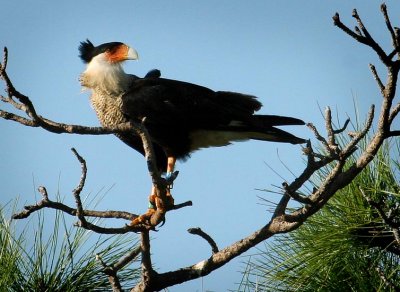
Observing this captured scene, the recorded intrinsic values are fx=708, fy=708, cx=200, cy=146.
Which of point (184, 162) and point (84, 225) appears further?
point (184, 162)

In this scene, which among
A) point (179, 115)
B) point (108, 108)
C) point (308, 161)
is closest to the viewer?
point (308, 161)

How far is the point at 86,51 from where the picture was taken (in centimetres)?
415

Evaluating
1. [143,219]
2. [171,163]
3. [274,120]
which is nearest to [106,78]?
[171,163]

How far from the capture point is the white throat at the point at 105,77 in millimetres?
3732

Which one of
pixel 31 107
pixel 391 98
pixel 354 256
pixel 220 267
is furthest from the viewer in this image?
pixel 354 256

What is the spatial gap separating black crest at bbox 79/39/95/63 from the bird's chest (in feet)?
1.28

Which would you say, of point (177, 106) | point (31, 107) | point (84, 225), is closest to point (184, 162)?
point (177, 106)

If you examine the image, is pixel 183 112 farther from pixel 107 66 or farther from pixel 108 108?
Answer: pixel 107 66

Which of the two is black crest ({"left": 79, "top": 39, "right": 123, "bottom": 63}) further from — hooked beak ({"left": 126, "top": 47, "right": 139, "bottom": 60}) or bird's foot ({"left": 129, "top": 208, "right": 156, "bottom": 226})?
bird's foot ({"left": 129, "top": 208, "right": 156, "bottom": 226})

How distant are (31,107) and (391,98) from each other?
0.97 meters

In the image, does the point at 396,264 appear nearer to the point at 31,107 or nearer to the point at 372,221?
the point at 372,221

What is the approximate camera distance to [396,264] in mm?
2475

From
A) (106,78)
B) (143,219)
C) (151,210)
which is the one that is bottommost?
(143,219)

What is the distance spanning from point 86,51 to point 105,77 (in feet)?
1.52
